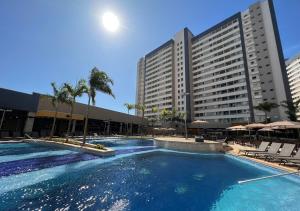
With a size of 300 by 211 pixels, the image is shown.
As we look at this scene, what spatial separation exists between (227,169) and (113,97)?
1424 cm

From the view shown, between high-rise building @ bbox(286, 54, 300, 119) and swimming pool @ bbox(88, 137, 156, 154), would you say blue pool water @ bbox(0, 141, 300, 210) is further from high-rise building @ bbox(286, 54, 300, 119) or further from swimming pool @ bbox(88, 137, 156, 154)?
high-rise building @ bbox(286, 54, 300, 119)

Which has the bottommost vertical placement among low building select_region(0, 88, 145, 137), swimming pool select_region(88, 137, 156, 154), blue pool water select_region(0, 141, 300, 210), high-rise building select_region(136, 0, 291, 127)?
blue pool water select_region(0, 141, 300, 210)

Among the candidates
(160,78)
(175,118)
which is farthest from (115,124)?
(160,78)

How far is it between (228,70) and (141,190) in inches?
2586

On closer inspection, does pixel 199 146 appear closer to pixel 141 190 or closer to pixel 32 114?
pixel 141 190

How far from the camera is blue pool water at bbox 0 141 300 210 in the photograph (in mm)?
5746

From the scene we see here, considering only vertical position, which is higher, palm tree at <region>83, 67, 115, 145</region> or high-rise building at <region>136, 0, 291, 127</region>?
high-rise building at <region>136, 0, 291, 127</region>

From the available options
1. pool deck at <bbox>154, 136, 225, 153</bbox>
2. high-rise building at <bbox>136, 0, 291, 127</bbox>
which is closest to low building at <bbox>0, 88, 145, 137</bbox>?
pool deck at <bbox>154, 136, 225, 153</bbox>

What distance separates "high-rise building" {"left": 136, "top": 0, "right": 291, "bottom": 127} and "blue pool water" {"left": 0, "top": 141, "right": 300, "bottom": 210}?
47.8 meters

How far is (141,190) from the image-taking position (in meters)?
7.20

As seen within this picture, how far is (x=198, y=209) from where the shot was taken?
560cm

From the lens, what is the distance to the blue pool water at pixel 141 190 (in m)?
5.75

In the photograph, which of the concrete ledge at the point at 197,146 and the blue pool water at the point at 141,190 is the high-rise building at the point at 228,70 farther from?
the blue pool water at the point at 141,190

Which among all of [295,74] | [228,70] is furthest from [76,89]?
[295,74]
